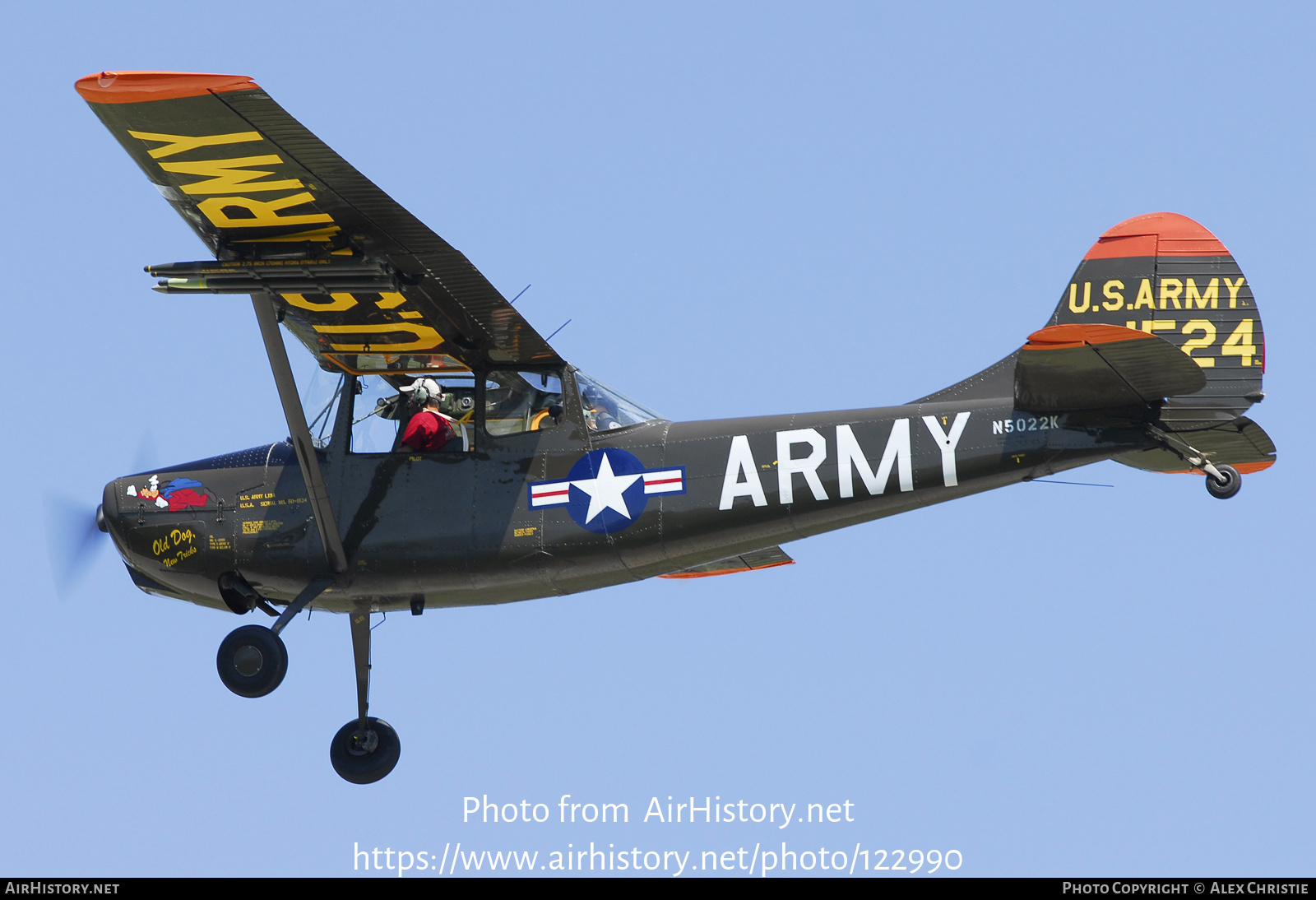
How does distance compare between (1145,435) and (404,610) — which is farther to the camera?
(404,610)

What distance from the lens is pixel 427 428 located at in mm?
13227

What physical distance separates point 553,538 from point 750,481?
60.1 inches

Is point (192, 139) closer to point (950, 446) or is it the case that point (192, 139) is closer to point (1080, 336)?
point (950, 446)

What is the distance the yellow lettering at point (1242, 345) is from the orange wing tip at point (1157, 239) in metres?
0.62

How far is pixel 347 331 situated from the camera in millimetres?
13352

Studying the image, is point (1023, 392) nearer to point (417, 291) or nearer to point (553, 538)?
point (553, 538)

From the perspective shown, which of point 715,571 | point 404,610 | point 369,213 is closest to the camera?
point 369,213

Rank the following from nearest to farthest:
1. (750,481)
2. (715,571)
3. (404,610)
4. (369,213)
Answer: (369,213) → (750,481) → (404,610) → (715,571)

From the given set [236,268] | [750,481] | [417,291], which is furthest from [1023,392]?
[236,268]

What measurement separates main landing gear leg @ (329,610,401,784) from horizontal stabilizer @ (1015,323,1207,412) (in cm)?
562

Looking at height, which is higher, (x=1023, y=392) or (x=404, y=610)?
(x=1023, y=392)

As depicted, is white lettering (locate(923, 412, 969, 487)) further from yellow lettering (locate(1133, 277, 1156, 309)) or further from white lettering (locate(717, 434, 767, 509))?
yellow lettering (locate(1133, 277, 1156, 309))

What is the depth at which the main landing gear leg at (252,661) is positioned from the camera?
13.0 m

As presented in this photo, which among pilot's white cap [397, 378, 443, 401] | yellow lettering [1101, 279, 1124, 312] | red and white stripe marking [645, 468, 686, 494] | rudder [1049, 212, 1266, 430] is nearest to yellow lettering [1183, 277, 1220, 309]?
rudder [1049, 212, 1266, 430]
